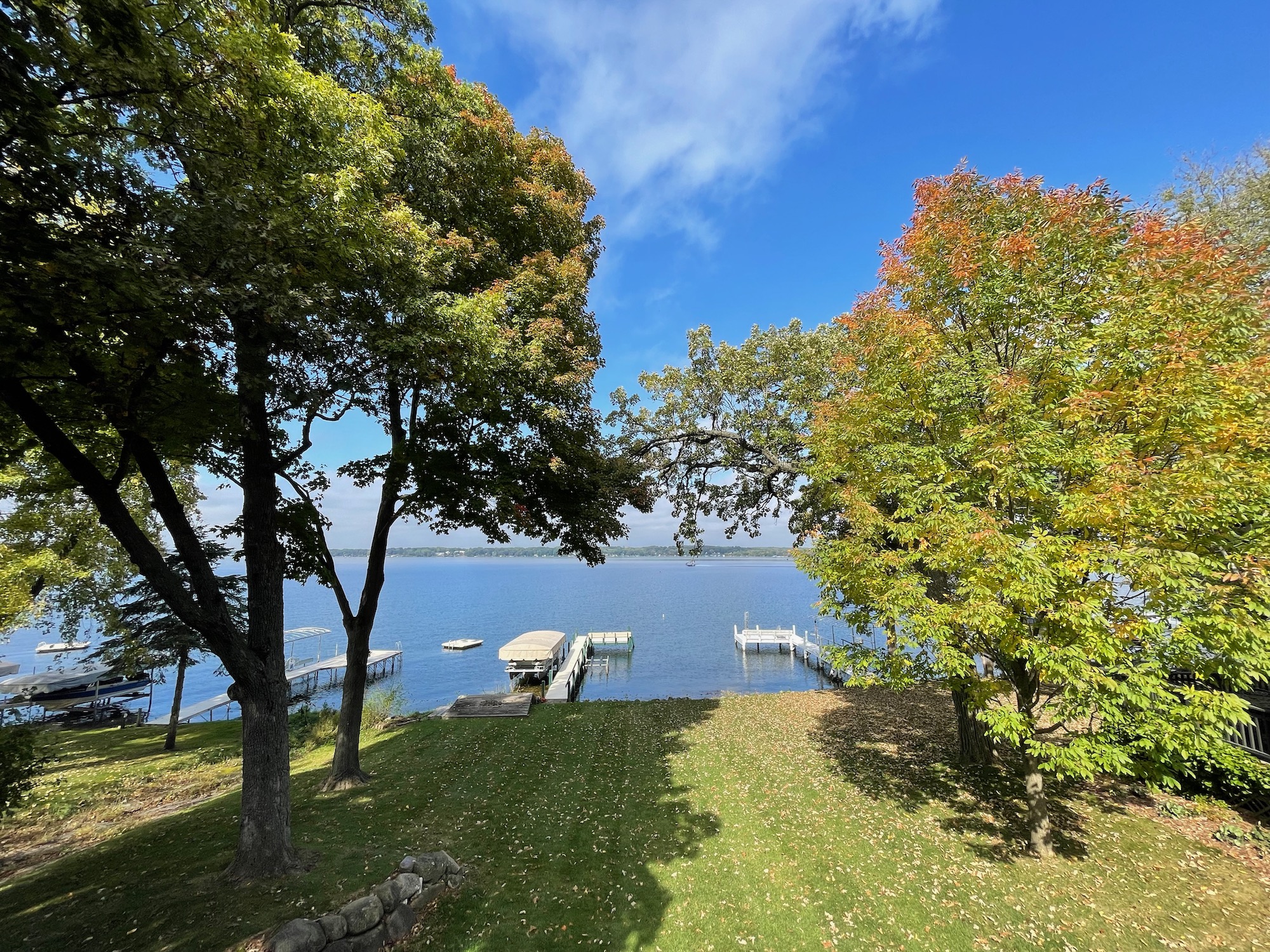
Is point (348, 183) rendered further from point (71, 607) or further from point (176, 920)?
point (71, 607)

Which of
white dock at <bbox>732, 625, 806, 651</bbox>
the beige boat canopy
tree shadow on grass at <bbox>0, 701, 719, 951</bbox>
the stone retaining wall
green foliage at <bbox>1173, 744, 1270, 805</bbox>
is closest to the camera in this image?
the stone retaining wall

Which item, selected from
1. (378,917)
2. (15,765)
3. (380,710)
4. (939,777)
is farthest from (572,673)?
(378,917)

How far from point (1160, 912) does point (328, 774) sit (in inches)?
550

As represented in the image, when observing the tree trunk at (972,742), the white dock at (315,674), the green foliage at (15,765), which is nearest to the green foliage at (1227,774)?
the tree trunk at (972,742)

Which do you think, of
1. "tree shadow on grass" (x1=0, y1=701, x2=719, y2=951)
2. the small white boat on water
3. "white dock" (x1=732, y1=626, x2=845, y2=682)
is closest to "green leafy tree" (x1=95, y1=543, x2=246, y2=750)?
"tree shadow on grass" (x1=0, y1=701, x2=719, y2=951)

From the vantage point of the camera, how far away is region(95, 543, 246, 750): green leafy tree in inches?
703

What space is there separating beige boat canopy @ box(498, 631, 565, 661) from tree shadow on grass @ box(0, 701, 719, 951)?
66.1ft

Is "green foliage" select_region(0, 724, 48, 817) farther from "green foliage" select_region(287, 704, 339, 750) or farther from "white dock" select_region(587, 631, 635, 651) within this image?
"white dock" select_region(587, 631, 635, 651)

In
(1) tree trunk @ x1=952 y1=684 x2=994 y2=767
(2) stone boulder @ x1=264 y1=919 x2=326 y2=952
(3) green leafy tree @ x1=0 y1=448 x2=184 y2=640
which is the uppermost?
(3) green leafy tree @ x1=0 y1=448 x2=184 y2=640

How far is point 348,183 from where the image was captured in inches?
237

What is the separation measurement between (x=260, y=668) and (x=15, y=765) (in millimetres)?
3684

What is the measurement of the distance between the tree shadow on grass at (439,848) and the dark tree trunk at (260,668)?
50 centimetres

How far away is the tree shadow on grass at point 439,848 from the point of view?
5691mm

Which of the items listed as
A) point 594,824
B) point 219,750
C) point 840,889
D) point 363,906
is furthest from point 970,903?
point 219,750
